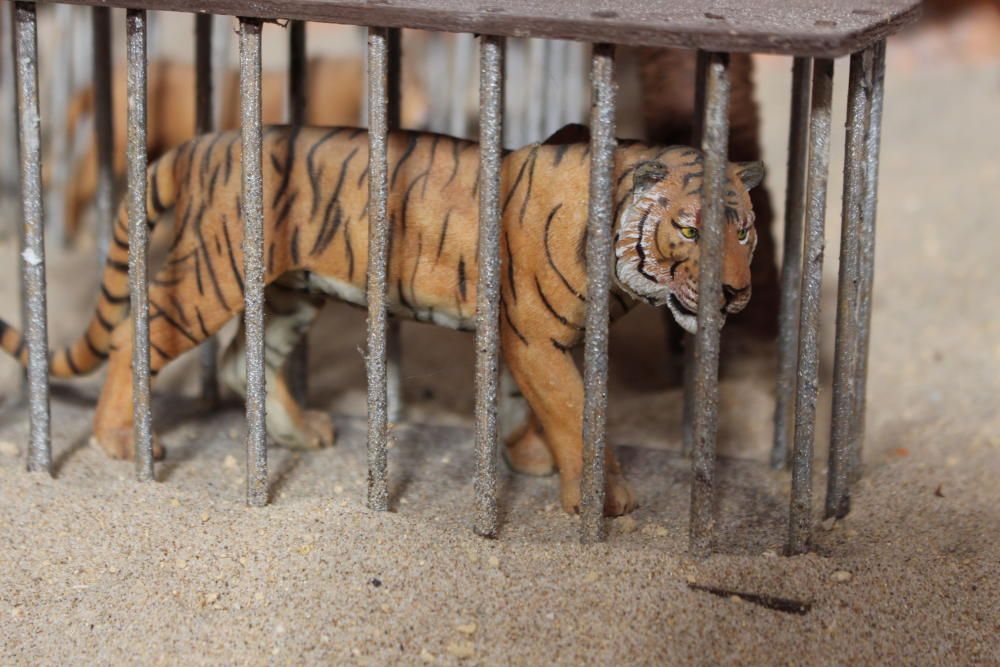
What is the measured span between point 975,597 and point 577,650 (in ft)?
2.65

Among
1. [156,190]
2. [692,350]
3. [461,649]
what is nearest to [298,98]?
[156,190]

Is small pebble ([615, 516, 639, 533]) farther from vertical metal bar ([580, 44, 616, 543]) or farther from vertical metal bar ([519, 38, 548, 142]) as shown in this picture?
vertical metal bar ([519, 38, 548, 142])

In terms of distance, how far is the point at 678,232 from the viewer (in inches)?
105

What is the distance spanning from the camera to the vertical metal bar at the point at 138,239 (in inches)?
114

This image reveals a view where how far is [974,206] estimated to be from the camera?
548 cm

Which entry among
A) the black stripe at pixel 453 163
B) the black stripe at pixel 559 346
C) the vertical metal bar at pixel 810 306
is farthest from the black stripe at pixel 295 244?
the vertical metal bar at pixel 810 306

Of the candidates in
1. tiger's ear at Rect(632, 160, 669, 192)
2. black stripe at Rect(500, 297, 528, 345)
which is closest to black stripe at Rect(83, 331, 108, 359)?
black stripe at Rect(500, 297, 528, 345)

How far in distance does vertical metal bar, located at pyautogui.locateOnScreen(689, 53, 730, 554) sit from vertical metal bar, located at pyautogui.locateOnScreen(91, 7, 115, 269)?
1.80 metres

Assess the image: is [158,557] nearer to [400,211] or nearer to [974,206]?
[400,211]

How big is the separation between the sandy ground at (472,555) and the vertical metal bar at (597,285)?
12 centimetres

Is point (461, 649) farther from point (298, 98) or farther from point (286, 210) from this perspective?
point (298, 98)

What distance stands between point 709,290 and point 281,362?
4.34 ft

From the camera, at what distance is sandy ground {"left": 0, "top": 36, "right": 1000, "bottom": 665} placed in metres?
2.58

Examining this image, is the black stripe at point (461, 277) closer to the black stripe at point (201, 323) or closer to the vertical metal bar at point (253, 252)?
the vertical metal bar at point (253, 252)
